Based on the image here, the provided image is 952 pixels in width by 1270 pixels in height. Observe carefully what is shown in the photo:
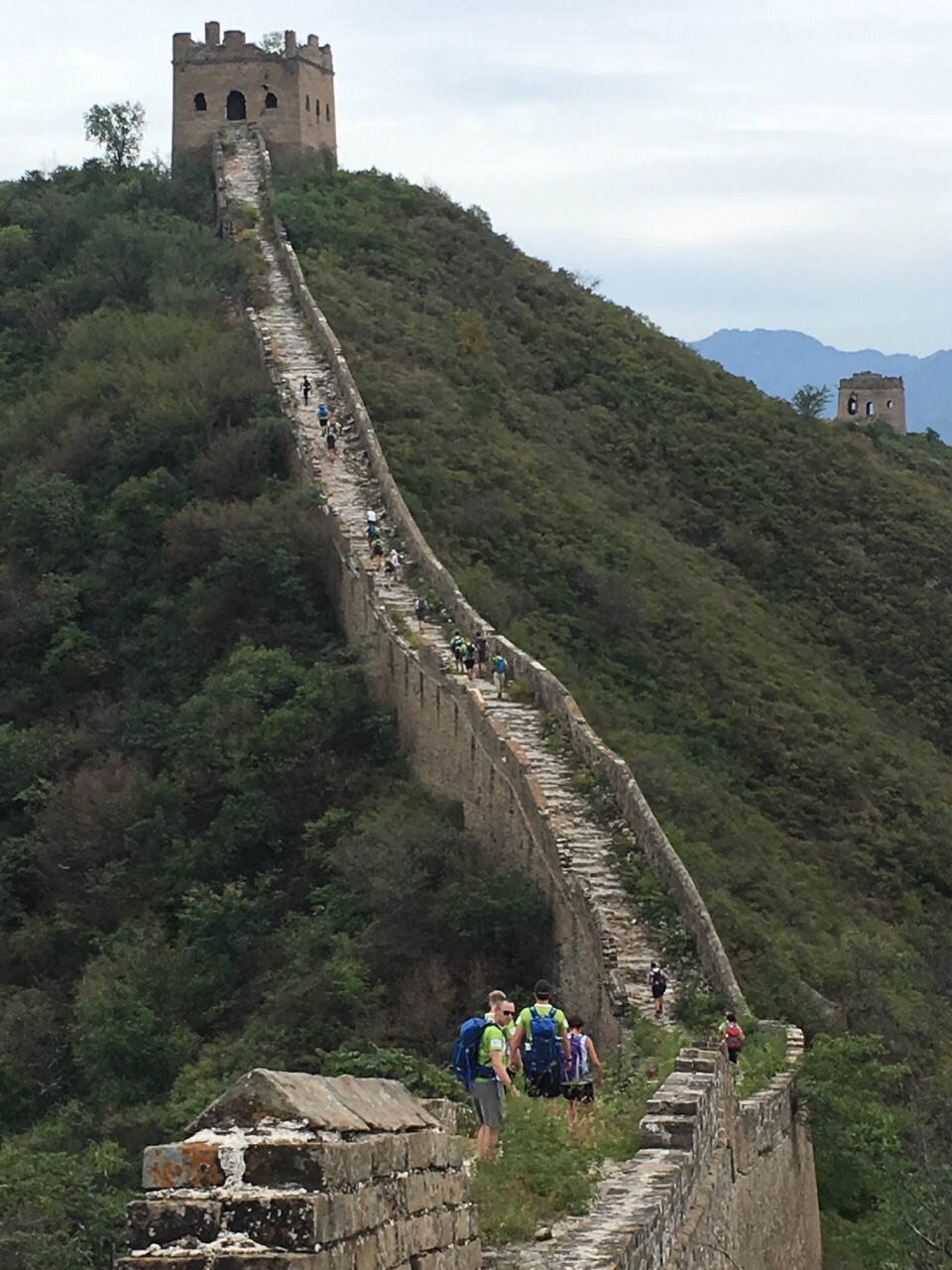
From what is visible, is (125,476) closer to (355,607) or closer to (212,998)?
(355,607)

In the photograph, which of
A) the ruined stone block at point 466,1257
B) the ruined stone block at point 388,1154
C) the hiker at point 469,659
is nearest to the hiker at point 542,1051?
the ruined stone block at point 466,1257

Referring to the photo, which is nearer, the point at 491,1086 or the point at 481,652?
the point at 491,1086

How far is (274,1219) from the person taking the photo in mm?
6746

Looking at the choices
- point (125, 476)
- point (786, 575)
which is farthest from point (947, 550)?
point (125, 476)

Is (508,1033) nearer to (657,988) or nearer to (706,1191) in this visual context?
(706,1191)

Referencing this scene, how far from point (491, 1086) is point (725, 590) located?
3578 cm

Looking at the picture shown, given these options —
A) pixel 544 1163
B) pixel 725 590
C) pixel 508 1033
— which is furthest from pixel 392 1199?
pixel 725 590

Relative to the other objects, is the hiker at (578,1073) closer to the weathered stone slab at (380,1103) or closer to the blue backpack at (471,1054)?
the blue backpack at (471,1054)

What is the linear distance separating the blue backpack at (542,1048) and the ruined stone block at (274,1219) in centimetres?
871

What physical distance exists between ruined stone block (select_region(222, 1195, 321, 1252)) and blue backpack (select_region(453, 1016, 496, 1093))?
727cm

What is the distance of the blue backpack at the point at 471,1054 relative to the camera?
14.1m

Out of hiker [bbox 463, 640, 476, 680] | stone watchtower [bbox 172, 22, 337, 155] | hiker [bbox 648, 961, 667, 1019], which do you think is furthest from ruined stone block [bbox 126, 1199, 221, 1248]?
stone watchtower [bbox 172, 22, 337, 155]

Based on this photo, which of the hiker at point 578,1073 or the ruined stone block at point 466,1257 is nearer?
the ruined stone block at point 466,1257

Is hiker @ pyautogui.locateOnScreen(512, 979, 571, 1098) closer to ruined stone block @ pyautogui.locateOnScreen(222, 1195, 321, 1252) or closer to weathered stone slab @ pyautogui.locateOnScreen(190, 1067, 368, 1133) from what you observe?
weathered stone slab @ pyautogui.locateOnScreen(190, 1067, 368, 1133)
